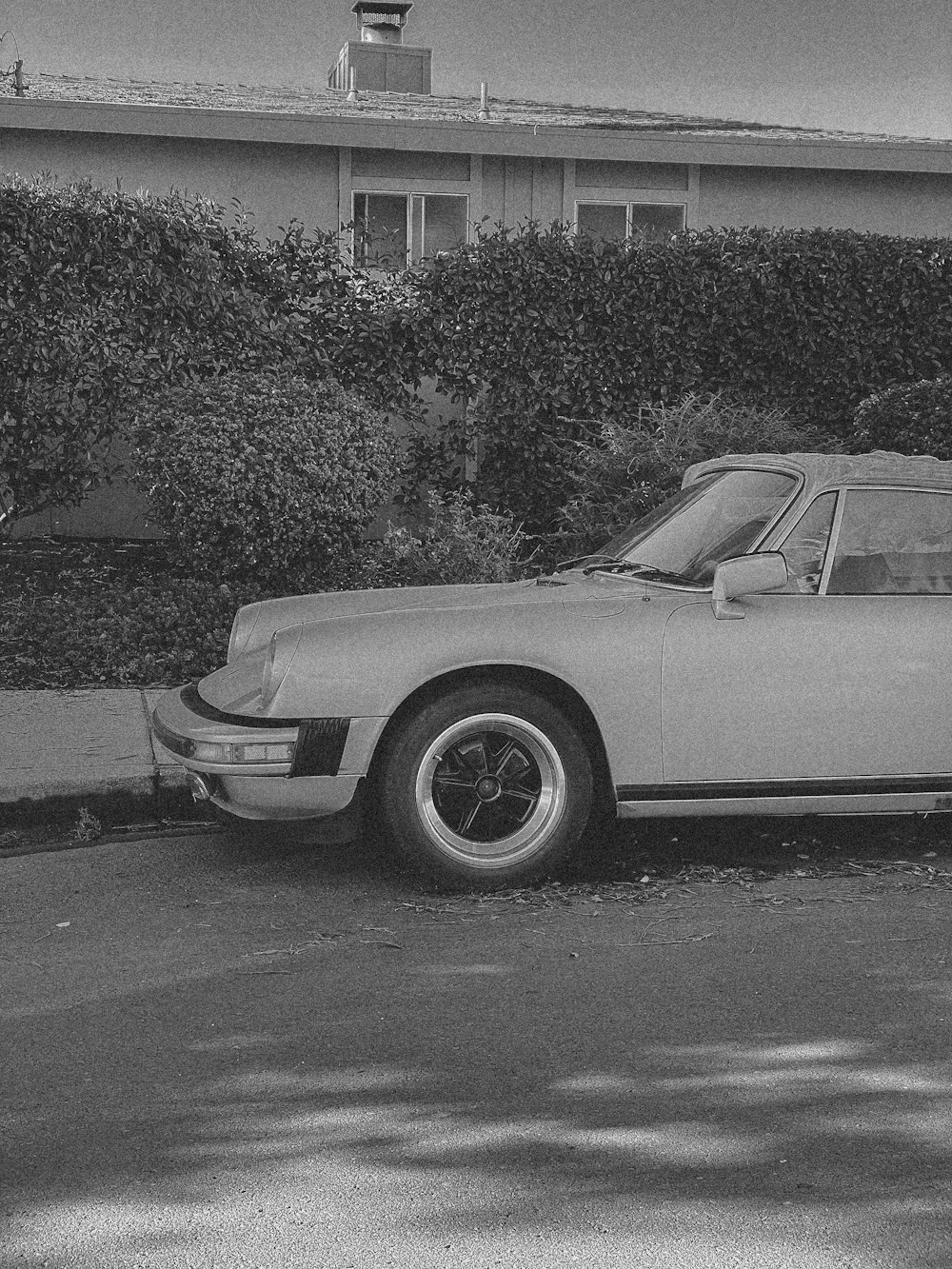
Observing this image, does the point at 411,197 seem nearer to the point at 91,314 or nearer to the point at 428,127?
the point at 428,127

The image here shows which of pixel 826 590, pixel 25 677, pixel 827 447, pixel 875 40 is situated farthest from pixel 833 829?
pixel 875 40

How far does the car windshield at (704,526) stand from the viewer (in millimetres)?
5615

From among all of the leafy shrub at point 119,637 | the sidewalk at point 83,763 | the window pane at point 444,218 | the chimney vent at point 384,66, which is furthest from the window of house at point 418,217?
the sidewalk at point 83,763

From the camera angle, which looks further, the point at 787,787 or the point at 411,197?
the point at 411,197

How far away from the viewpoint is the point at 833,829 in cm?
609

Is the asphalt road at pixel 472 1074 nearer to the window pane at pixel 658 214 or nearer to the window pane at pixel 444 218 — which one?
the window pane at pixel 444 218

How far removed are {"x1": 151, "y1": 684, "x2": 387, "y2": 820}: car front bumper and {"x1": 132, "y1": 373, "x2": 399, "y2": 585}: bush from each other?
512 centimetres

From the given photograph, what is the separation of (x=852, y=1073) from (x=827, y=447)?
356 inches

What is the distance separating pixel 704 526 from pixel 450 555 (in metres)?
4.62

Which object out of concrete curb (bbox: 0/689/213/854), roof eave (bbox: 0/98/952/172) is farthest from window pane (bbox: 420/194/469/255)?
concrete curb (bbox: 0/689/213/854)

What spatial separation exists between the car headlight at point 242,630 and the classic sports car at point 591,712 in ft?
1.86

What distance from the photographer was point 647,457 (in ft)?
35.8

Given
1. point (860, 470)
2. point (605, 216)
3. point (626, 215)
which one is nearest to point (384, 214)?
point (605, 216)

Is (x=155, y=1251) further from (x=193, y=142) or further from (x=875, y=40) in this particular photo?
(x=875, y=40)
